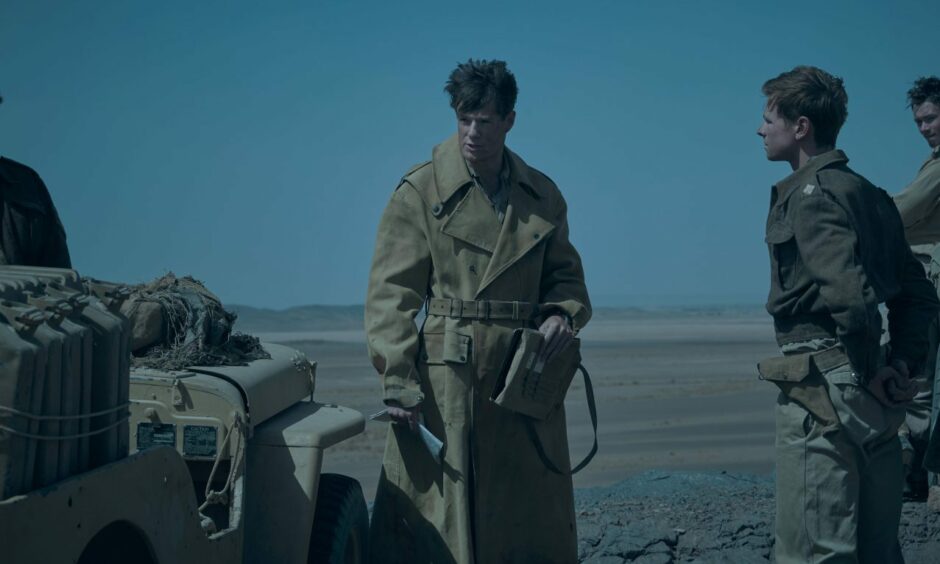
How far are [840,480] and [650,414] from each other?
45.9 feet

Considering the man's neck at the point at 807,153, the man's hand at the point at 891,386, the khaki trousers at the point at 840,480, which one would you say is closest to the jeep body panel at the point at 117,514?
the khaki trousers at the point at 840,480

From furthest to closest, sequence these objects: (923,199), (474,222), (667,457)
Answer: (667,457) < (923,199) < (474,222)

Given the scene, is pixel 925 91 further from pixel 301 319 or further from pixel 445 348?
pixel 301 319

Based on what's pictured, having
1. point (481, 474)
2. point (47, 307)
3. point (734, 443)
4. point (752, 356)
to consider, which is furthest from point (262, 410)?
point (752, 356)

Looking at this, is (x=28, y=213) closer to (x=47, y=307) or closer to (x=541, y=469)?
(x=47, y=307)

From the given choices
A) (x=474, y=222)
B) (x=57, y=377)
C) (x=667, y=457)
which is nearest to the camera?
(x=57, y=377)

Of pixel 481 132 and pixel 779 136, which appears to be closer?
pixel 779 136

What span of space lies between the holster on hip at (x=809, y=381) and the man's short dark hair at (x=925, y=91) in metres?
3.08

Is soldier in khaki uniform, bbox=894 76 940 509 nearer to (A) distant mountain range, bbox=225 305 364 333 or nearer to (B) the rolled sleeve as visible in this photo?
(B) the rolled sleeve

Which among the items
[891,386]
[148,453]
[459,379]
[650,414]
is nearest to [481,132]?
[459,379]

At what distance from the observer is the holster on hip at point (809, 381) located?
434 cm

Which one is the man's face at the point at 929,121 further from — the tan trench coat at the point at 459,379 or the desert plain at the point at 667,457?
the tan trench coat at the point at 459,379

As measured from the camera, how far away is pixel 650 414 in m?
18.2

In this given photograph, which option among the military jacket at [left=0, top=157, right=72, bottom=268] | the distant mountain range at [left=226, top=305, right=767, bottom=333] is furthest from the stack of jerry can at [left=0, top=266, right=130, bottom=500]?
the distant mountain range at [left=226, top=305, right=767, bottom=333]
